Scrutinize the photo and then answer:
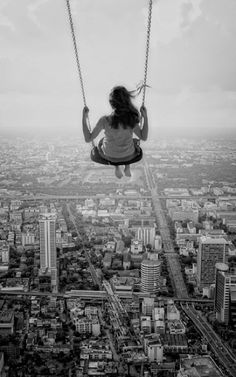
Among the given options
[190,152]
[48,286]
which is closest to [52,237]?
[48,286]

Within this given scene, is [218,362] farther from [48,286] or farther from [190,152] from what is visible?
[190,152]

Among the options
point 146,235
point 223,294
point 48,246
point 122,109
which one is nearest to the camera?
point 122,109

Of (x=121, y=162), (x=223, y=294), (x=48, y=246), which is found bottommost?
(x=223, y=294)

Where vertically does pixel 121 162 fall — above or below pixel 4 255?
above

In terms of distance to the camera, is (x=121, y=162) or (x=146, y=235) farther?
(x=146, y=235)

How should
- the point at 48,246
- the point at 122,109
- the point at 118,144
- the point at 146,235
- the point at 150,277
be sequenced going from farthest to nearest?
1. the point at 146,235
2. the point at 48,246
3. the point at 150,277
4. the point at 118,144
5. the point at 122,109

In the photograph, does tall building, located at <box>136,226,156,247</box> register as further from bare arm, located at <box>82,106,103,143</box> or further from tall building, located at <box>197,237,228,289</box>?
bare arm, located at <box>82,106,103,143</box>

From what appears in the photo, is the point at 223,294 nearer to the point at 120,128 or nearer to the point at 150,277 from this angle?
the point at 150,277

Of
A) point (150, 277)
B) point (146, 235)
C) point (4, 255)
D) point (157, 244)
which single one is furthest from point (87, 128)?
point (146, 235)
